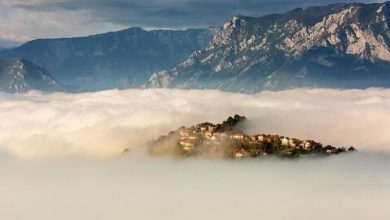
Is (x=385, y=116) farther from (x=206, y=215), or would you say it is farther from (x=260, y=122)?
(x=206, y=215)

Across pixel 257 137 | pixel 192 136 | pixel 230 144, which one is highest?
pixel 257 137

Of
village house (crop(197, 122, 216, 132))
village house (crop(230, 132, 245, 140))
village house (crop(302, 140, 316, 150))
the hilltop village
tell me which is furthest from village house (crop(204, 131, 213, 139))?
village house (crop(302, 140, 316, 150))

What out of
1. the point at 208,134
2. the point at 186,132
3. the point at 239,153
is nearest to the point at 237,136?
the point at 208,134

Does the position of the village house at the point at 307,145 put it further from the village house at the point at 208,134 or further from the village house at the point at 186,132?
the village house at the point at 186,132

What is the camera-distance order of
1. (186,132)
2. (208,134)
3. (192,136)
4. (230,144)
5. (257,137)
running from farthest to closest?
(186,132), (192,136), (208,134), (257,137), (230,144)

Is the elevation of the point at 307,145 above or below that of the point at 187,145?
above

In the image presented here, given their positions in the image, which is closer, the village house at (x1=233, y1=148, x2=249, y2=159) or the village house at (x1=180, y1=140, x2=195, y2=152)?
the village house at (x1=233, y1=148, x2=249, y2=159)

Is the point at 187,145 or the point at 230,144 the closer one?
the point at 230,144

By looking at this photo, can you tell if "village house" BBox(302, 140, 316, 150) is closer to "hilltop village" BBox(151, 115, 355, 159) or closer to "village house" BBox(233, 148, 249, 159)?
"hilltop village" BBox(151, 115, 355, 159)

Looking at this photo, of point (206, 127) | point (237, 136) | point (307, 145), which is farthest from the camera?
point (206, 127)

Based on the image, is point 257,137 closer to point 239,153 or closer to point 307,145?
point 239,153
